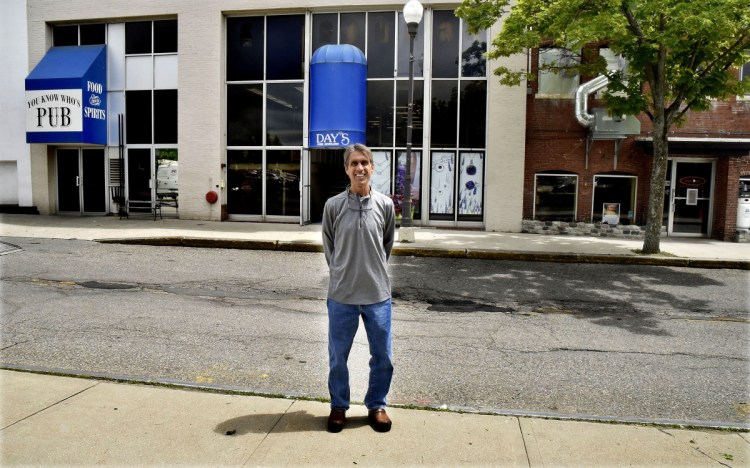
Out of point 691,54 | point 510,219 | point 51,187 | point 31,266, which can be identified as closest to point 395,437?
point 31,266

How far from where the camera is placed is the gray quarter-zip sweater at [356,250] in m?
3.93

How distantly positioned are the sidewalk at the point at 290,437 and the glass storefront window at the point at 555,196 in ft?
45.6

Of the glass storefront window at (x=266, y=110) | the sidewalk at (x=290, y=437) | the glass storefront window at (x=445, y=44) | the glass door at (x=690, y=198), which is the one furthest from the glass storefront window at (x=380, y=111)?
the sidewalk at (x=290, y=437)

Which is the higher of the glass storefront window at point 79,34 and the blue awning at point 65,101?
the glass storefront window at point 79,34

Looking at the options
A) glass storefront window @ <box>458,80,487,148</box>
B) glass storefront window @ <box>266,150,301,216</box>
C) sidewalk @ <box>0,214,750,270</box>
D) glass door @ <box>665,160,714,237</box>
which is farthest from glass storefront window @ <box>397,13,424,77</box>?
glass door @ <box>665,160,714,237</box>

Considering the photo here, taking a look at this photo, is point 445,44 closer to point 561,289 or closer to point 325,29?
point 325,29

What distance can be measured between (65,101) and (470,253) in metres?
13.9

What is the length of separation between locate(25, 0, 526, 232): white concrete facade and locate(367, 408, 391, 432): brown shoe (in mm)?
13877

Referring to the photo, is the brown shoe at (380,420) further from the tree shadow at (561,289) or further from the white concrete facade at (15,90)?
the white concrete facade at (15,90)

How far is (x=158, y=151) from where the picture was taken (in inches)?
752

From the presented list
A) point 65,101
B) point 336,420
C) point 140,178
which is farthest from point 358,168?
point 65,101

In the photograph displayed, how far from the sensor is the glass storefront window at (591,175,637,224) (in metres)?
17.1

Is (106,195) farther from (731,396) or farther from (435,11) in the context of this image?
(731,396)

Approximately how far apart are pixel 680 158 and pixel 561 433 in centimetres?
1565
